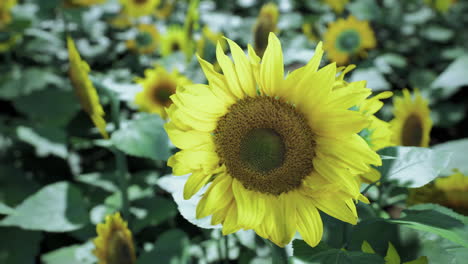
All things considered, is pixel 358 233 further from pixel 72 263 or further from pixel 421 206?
pixel 72 263

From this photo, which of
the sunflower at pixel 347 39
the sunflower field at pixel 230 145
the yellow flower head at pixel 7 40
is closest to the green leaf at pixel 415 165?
the sunflower field at pixel 230 145

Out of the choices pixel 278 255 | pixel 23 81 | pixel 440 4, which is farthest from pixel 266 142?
pixel 440 4

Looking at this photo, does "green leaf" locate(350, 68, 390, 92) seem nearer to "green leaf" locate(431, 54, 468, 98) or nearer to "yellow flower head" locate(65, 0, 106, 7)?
"green leaf" locate(431, 54, 468, 98)

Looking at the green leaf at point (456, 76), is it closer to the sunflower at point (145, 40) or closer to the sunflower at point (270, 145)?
the sunflower at point (270, 145)

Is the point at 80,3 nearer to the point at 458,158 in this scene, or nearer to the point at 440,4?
the point at 458,158

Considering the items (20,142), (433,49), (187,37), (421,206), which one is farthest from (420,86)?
(20,142)

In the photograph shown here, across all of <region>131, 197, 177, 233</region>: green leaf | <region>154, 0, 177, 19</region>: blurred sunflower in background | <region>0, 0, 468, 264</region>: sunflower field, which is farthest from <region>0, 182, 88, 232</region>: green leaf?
<region>154, 0, 177, 19</region>: blurred sunflower in background
